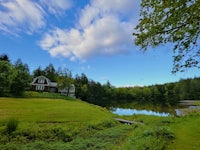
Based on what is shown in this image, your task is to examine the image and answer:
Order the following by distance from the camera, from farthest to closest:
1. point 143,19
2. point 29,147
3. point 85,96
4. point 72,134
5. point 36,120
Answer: point 85,96 < point 36,120 < point 72,134 < point 29,147 < point 143,19

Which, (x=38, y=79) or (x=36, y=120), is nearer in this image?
(x=36, y=120)

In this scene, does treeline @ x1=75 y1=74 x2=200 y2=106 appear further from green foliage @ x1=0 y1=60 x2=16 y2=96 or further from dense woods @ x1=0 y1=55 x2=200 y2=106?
green foliage @ x1=0 y1=60 x2=16 y2=96

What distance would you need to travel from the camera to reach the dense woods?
4400 cm

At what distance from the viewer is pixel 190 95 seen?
112875 millimetres

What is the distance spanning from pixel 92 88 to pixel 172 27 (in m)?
91.9

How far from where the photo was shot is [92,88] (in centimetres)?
9881

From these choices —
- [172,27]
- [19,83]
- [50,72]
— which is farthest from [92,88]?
[172,27]

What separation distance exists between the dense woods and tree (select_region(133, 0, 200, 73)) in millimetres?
40224

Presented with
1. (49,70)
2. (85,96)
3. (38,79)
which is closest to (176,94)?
(85,96)

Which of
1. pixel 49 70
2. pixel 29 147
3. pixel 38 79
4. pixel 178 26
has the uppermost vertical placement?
pixel 49 70

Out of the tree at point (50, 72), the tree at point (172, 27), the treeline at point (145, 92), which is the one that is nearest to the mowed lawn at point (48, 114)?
the tree at point (172, 27)

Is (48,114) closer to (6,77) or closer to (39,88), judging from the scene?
(6,77)

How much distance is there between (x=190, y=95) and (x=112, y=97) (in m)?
42.8

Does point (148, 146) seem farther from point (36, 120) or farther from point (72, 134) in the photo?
point (36, 120)
